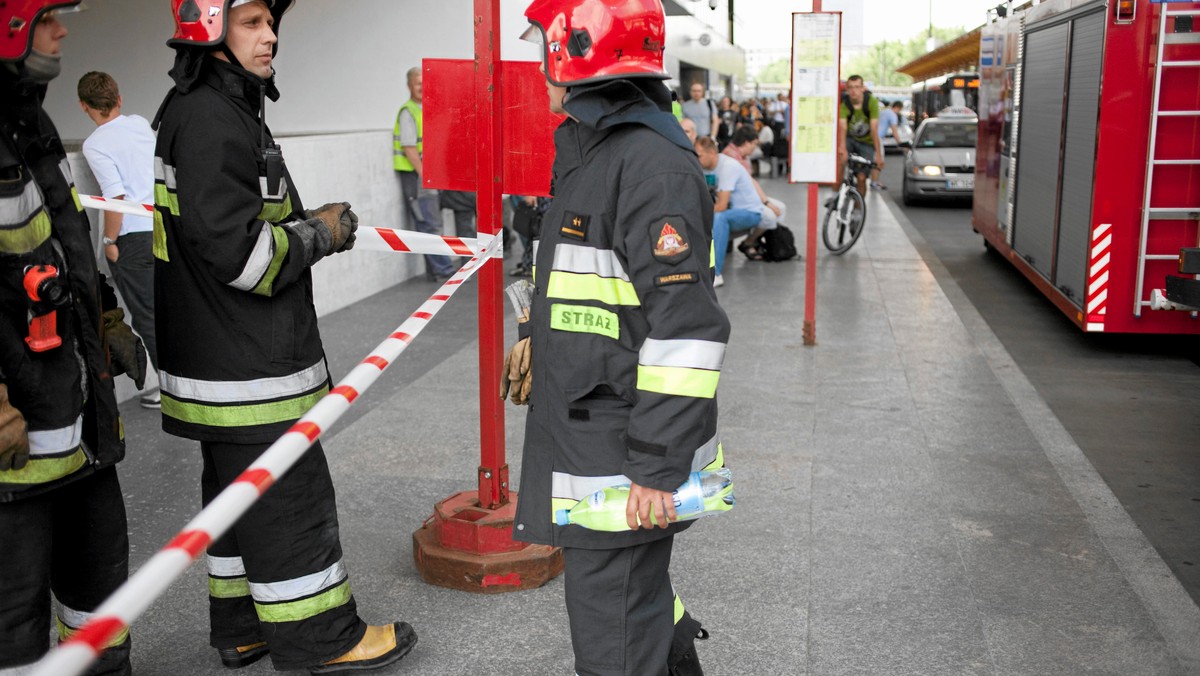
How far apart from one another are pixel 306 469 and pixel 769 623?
1666mm

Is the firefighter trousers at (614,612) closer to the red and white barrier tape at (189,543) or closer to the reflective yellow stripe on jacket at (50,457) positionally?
the red and white barrier tape at (189,543)

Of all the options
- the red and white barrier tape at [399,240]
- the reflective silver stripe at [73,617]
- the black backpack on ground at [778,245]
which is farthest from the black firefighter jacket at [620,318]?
the black backpack on ground at [778,245]

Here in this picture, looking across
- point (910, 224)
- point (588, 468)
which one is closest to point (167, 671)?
point (588, 468)

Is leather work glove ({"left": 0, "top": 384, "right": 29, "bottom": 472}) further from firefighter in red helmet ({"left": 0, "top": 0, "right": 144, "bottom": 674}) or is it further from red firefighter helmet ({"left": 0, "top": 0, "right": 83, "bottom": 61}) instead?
red firefighter helmet ({"left": 0, "top": 0, "right": 83, "bottom": 61})

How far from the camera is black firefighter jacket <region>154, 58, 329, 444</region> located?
3150 mm

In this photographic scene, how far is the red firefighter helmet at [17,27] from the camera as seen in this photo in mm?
2818

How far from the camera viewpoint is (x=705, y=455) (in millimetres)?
2867

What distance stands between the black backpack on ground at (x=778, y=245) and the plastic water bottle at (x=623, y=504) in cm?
1025

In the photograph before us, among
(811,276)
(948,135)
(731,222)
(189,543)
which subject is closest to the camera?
(189,543)

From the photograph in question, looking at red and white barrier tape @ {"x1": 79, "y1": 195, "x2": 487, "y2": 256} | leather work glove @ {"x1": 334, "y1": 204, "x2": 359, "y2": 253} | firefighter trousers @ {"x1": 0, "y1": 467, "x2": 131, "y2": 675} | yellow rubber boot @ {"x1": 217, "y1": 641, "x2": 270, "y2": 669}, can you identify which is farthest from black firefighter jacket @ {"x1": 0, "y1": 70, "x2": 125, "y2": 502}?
red and white barrier tape @ {"x1": 79, "y1": 195, "x2": 487, "y2": 256}

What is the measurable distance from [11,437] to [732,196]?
994 cm

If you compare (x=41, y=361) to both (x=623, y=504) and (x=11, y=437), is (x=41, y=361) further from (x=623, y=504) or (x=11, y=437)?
(x=623, y=504)

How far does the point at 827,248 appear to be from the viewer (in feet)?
44.4

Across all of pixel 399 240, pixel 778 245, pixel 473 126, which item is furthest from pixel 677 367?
pixel 778 245
